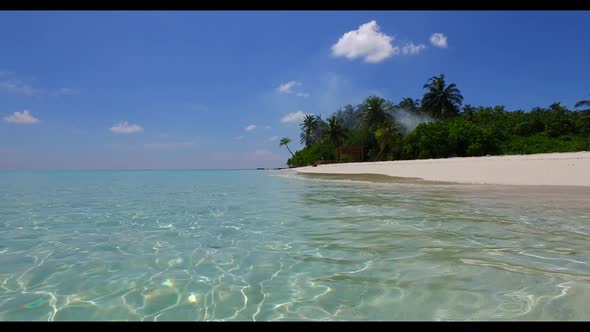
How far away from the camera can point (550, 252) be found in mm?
3725

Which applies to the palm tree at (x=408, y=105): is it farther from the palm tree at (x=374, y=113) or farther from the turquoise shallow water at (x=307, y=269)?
the turquoise shallow water at (x=307, y=269)

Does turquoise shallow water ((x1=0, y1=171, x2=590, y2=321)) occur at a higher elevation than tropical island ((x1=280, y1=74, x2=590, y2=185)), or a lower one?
lower

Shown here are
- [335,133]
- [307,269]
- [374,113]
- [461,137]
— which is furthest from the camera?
[335,133]

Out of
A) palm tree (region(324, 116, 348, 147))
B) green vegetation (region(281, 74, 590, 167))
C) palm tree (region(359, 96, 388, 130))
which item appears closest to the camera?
green vegetation (region(281, 74, 590, 167))

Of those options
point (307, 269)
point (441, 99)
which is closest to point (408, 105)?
point (441, 99)

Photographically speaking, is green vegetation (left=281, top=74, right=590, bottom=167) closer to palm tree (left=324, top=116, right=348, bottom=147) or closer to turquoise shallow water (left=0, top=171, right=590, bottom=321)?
palm tree (left=324, top=116, right=348, bottom=147)

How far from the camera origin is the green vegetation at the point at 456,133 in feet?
128

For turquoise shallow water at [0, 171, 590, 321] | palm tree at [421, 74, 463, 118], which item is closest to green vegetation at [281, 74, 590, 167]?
palm tree at [421, 74, 463, 118]

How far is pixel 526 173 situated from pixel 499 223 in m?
13.0

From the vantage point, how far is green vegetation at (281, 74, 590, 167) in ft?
128

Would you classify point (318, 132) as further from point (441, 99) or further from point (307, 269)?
point (307, 269)

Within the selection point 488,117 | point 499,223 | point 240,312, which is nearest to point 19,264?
point 240,312

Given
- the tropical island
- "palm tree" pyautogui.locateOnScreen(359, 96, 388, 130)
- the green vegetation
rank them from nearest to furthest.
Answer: the tropical island
the green vegetation
"palm tree" pyautogui.locateOnScreen(359, 96, 388, 130)

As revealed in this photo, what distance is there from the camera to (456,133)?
39.8 meters
